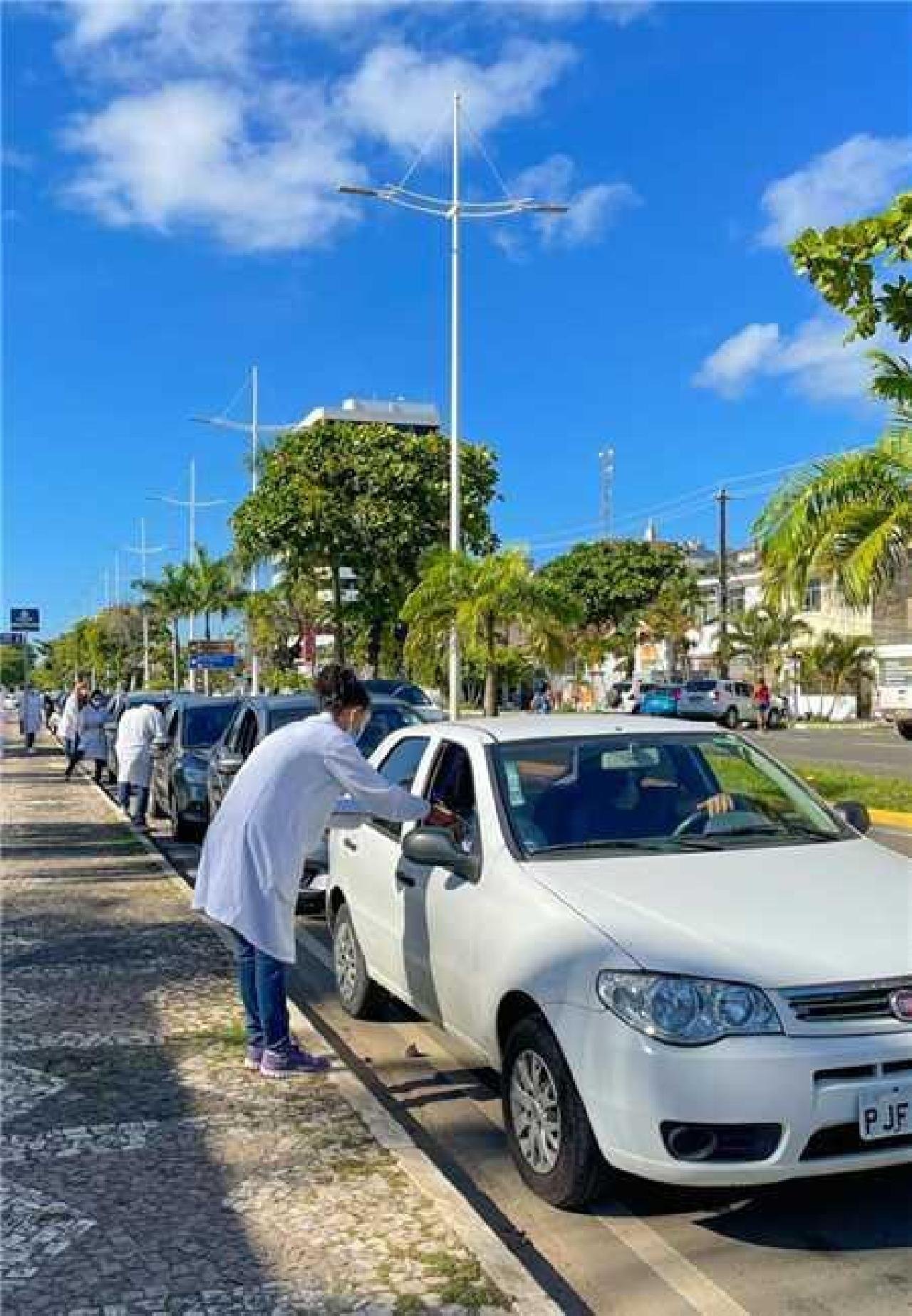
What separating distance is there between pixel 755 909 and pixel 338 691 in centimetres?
211

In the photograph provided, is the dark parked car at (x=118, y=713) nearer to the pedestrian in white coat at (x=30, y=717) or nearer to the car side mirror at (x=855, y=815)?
the pedestrian in white coat at (x=30, y=717)

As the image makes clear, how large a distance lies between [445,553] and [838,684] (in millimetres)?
30872

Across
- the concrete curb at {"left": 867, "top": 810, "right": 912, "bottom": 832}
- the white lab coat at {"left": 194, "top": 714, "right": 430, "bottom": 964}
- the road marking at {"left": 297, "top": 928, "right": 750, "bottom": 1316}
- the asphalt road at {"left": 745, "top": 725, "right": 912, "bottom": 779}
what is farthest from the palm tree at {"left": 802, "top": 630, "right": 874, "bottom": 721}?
the road marking at {"left": 297, "top": 928, "right": 750, "bottom": 1316}

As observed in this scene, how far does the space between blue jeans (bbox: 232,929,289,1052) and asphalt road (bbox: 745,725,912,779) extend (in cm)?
1831

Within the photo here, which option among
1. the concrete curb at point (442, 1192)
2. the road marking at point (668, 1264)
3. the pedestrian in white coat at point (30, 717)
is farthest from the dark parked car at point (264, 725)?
the pedestrian in white coat at point (30, 717)

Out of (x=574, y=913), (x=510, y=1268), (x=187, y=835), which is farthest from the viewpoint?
(x=187, y=835)

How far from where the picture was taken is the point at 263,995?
5441 mm

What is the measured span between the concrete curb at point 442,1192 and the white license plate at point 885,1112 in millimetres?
1006

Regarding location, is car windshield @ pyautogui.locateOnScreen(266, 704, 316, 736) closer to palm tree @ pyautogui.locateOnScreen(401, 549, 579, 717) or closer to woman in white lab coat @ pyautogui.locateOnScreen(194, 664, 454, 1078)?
woman in white lab coat @ pyautogui.locateOnScreen(194, 664, 454, 1078)

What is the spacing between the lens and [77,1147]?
4715 mm

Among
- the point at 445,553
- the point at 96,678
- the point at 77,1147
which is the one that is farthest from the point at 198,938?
the point at 96,678

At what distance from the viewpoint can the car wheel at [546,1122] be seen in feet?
13.2

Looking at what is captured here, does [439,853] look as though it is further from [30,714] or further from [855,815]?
[30,714]

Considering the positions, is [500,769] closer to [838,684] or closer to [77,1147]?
[77,1147]
